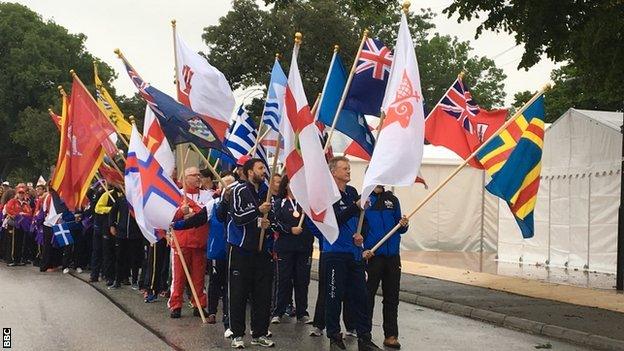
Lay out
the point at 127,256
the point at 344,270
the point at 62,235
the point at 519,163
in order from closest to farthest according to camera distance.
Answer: the point at 344,270
the point at 519,163
the point at 127,256
the point at 62,235

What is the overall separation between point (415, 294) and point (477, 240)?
1199cm

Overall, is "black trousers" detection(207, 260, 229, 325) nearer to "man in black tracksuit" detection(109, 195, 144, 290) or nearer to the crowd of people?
the crowd of people

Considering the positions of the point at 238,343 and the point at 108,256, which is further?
the point at 108,256

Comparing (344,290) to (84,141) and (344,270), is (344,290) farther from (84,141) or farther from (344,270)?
(84,141)

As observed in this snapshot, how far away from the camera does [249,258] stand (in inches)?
329

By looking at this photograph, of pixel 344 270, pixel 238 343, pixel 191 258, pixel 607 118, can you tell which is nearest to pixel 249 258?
pixel 238 343

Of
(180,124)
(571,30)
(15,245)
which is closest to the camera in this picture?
(180,124)

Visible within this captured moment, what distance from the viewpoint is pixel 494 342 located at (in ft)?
31.7

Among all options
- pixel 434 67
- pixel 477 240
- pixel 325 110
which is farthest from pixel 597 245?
pixel 434 67

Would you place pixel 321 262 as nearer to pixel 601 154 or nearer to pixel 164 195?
pixel 164 195

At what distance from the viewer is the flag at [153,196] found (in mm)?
9992

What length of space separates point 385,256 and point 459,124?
2.53 meters

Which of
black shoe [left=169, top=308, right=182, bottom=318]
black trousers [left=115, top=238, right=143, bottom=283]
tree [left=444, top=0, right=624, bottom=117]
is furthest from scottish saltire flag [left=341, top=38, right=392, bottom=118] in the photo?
black trousers [left=115, top=238, right=143, bottom=283]

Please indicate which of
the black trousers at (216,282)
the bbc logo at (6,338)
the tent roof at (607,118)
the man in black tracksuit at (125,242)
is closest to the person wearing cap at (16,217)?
the man in black tracksuit at (125,242)
